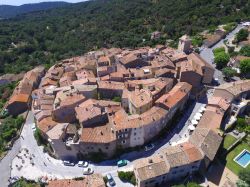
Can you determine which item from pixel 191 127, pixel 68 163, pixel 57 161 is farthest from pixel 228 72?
pixel 57 161

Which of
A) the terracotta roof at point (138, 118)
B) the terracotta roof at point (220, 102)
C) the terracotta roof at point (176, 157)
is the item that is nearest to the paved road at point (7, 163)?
the terracotta roof at point (138, 118)

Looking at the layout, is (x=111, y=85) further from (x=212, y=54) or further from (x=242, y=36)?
(x=242, y=36)

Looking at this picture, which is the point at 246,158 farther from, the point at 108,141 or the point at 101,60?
the point at 101,60

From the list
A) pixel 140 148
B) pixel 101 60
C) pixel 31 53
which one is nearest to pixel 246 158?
pixel 140 148

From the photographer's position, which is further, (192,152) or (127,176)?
(127,176)

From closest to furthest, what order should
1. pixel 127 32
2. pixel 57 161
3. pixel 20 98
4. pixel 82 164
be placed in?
pixel 82 164, pixel 57 161, pixel 20 98, pixel 127 32

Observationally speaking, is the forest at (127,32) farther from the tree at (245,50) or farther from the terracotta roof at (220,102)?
the terracotta roof at (220,102)
